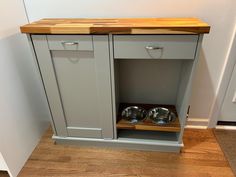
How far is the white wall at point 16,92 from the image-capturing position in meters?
1.21

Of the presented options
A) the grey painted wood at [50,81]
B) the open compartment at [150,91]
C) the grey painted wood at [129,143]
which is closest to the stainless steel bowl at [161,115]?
the open compartment at [150,91]

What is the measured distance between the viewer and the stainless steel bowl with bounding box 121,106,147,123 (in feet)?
4.98

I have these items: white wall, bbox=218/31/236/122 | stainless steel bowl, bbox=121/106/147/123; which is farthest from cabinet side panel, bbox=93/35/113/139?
white wall, bbox=218/31/236/122

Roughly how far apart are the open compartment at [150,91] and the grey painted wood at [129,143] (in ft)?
0.17

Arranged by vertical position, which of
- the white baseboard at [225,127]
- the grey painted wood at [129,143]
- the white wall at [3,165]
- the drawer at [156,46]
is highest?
the drawer at [156,46]

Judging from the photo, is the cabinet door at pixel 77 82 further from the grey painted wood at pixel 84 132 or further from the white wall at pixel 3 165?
the white wall at pixel 3 165

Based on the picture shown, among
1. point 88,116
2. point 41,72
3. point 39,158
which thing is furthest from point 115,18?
point 39,158

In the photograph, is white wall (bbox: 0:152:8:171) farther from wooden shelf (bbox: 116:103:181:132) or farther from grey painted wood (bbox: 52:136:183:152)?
wooden shelf (bbox: 116:103:181:132)

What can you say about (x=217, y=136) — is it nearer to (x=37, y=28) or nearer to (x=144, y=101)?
(x=144, y=101)

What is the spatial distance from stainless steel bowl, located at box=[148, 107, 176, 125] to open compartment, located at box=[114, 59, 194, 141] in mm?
38

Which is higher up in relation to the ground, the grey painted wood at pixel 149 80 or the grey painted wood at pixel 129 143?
the grey painted wood at pixel 149 80

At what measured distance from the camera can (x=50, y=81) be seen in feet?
4.25

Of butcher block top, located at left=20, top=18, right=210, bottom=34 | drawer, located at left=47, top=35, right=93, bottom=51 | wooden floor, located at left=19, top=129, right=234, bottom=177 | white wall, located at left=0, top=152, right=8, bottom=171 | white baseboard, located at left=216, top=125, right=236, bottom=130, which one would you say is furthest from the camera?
white baseboard, located at left=216, top=125, right=236, bottom=130

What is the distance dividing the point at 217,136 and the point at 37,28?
1629 millimetres
